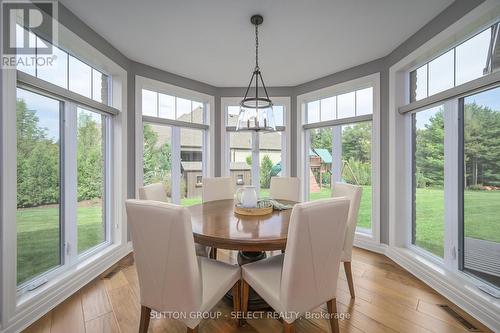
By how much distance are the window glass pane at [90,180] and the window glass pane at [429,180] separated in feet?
12.4

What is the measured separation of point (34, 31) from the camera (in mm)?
1955

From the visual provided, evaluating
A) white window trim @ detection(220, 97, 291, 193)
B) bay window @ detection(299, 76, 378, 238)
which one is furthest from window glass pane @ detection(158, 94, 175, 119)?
bay window @ detection(299, 76, 378, 238)

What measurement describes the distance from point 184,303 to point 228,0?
2.28 m

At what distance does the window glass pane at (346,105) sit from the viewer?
3.54 m

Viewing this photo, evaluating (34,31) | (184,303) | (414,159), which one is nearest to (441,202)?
(414,159)

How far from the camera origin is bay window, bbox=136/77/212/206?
340 cm

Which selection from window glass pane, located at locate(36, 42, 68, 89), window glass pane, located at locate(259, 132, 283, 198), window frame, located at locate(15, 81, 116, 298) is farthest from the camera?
window glass pane, located at locate(259, 132, 283, 198)

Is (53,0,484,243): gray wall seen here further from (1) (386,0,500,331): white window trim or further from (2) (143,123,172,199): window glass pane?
(2) (143,123,172,199): window glass pane

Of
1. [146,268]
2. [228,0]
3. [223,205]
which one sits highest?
[228,0]

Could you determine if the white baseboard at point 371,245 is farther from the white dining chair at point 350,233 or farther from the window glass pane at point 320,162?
the white dining chair at point 350,233

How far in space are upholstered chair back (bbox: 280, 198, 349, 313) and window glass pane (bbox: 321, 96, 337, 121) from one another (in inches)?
107

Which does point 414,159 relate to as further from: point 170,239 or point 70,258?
point 70,258

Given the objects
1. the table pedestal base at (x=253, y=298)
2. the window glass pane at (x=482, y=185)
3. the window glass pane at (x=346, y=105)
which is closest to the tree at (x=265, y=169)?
the window glass pane at (x=346, y=105)

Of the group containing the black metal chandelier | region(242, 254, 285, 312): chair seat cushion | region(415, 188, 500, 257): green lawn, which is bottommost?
region(242, 254, 285, 312): chair seat cushion
